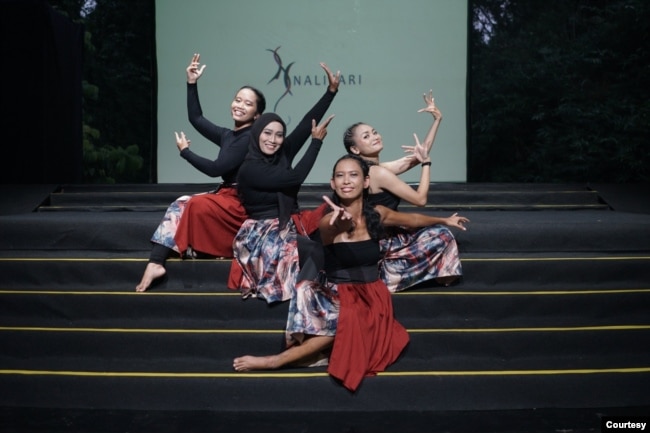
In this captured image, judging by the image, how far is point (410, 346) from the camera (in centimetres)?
299

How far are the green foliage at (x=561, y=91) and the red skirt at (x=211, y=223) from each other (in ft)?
18.4

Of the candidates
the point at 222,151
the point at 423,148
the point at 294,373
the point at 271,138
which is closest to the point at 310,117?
the point at 271,138

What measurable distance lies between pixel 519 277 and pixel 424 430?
132 centimetres

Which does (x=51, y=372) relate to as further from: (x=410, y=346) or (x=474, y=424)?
(x=474, y=424)

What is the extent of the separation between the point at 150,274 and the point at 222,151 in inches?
29.5

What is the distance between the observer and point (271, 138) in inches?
131

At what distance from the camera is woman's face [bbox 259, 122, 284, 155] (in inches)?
131

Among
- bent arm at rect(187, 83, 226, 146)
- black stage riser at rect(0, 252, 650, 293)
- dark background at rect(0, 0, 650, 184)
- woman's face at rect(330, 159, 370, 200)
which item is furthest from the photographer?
dark background at rect(0, 0, 650, 184)

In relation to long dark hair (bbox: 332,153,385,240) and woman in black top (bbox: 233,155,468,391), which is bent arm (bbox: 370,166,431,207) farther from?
long dark hair (bbox: 332,153,385,240)

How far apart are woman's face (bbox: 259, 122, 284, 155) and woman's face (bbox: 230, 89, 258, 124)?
35 cm

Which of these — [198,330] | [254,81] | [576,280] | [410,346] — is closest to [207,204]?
[198,330]

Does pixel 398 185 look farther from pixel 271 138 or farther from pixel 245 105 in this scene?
pixel 245 105

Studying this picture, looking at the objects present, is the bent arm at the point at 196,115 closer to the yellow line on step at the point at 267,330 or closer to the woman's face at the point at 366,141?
the woman's face at the point at 366,141

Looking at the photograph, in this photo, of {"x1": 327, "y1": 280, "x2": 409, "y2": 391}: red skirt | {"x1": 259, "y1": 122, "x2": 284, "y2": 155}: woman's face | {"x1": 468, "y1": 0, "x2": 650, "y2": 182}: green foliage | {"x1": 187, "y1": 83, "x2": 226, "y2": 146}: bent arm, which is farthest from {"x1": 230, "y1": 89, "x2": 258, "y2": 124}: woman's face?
{"x1": 468, "y1": 0, "x2": 650, "y2": 182}: green foliage
